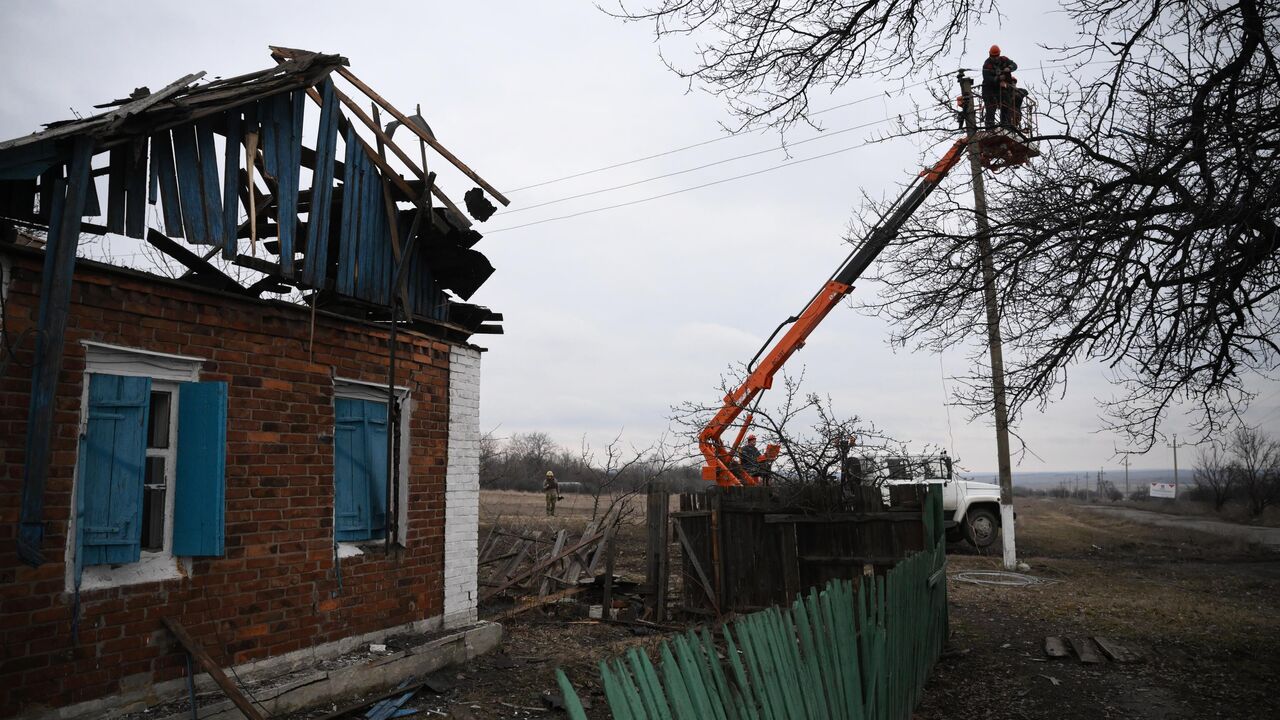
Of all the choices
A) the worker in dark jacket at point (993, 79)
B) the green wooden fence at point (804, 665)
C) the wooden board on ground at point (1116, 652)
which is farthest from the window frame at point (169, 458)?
the wooden board on ground at point (1116, 652)

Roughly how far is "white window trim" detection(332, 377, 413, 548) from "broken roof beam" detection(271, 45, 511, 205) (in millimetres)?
2127

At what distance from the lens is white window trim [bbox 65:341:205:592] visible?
481cm

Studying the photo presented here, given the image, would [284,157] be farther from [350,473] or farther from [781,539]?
[781,539]

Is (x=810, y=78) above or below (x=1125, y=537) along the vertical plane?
above

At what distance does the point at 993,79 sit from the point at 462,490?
712 cm

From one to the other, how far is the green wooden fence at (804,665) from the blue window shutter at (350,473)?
11.8 ft

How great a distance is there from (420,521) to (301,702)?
7.00 ft

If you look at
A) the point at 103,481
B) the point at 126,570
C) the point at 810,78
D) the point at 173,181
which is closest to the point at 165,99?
the point at 173,181

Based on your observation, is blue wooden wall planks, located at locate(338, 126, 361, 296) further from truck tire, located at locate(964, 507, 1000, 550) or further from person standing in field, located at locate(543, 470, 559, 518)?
person standing in field, located at locate(543, 470, 559, 518)

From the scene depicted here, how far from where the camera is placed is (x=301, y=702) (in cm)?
585

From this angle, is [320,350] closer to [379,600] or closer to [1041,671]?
[379,600]

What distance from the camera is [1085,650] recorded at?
7.93 metres

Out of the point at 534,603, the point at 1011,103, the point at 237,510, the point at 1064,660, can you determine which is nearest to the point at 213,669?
the point at 237,510

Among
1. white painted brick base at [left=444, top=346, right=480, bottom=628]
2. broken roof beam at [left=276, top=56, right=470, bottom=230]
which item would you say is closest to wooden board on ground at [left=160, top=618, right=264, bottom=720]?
white painted brick base at [left=444, top=346, right=480, bottom=628]
